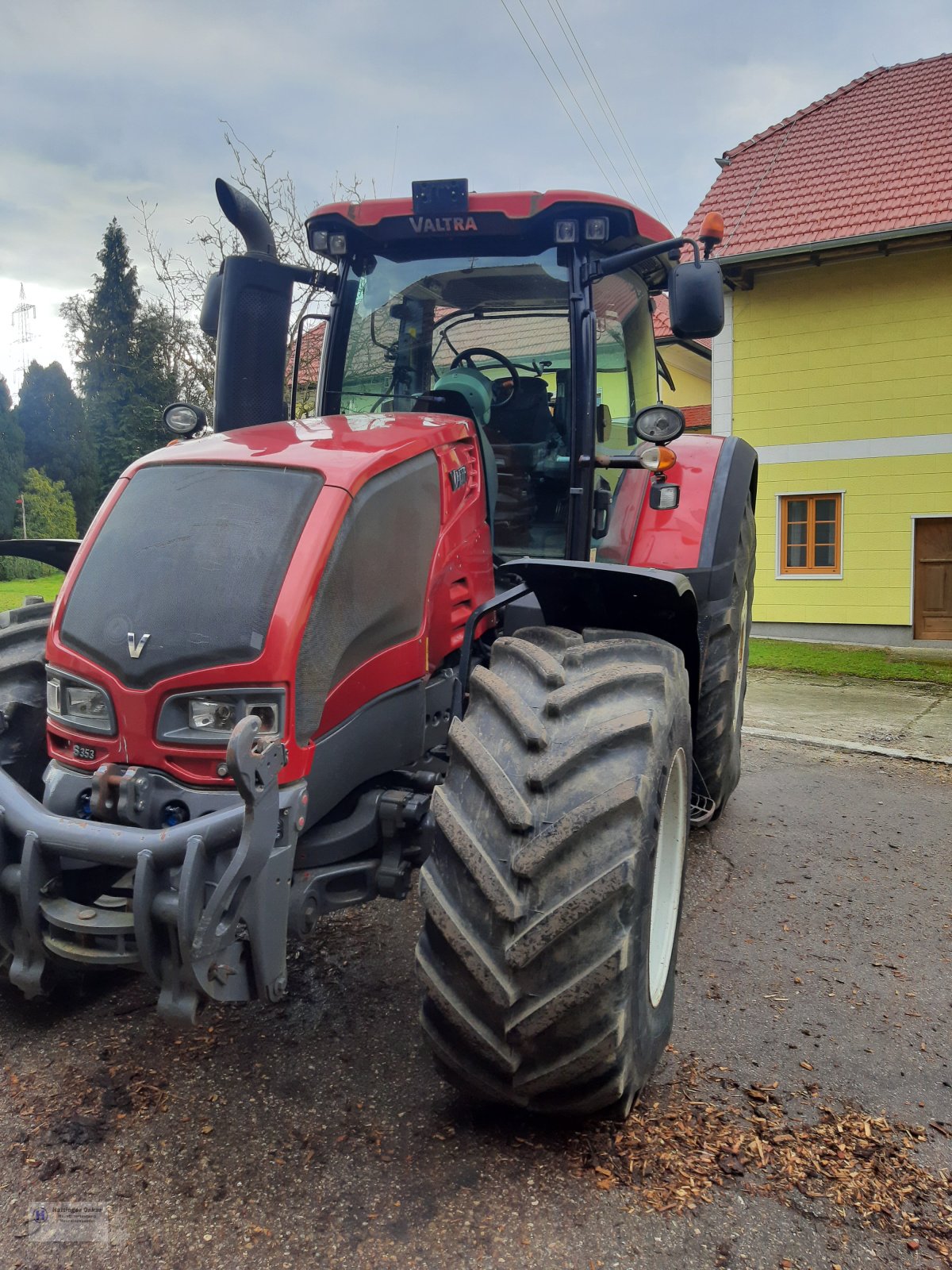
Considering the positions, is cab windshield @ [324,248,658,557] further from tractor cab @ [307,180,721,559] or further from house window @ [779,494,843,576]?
house window @ [779,494,843,576]

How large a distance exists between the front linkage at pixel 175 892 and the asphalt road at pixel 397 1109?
0.37 metres

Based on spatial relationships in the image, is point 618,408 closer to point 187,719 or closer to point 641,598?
point 641,598

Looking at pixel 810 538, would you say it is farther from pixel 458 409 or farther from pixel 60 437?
pixel 60 437

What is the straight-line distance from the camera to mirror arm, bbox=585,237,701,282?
3.30 meters

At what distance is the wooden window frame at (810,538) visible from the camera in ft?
44.2

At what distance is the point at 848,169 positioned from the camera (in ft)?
44.4

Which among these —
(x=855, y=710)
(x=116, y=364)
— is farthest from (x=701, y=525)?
(x=116, y=364)

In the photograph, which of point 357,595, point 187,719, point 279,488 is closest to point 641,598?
point 357,595

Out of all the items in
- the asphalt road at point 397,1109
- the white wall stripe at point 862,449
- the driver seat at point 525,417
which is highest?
the white wall stripe at point 862,449

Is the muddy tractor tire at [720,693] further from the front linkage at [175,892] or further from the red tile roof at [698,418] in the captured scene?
the red tile roof at [698,418]

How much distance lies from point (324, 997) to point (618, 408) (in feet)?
7.98

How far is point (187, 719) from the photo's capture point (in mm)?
2320

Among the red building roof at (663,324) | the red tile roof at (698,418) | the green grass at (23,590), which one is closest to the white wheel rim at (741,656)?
the red building roof at (663,324)

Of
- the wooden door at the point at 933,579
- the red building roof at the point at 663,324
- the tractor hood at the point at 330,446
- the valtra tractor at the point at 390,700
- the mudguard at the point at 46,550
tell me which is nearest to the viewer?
the valtra tractor at the point at 390,700
